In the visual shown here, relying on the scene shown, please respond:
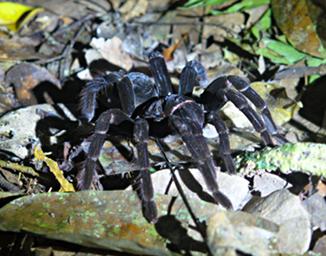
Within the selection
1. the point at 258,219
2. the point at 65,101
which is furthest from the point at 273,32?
the point at 258,219

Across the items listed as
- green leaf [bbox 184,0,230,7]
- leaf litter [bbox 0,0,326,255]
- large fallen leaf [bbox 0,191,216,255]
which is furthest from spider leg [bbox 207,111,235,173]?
green leaf [bbox 184,0,230,7]

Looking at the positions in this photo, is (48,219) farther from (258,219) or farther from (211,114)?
(211,114)

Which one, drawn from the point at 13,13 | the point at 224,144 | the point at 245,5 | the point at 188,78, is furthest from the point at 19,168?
the point at 245,5

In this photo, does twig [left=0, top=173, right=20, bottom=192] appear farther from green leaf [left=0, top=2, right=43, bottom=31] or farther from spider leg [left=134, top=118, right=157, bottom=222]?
green leaf [left=0, top=2, right=43, bottom=31]

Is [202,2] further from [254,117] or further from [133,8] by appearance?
[254,117]

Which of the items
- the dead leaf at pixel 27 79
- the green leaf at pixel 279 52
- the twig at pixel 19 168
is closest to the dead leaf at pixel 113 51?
the dead leaf at pixel 27 79
